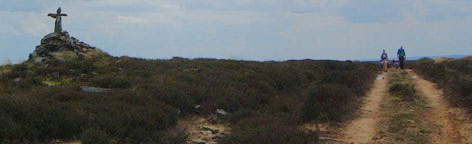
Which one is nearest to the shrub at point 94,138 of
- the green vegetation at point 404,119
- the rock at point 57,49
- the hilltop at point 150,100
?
the hilltop at point 150,100

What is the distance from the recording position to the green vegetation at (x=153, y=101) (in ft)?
28.8

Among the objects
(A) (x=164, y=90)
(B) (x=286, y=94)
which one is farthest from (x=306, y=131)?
(B) (x=286, y=94)

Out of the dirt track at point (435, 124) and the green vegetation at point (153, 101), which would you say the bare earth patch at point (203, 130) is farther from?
the dirt track at point (435, 124)

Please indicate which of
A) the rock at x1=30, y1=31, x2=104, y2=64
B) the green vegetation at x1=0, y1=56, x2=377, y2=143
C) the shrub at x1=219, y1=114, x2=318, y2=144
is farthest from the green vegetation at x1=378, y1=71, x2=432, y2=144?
the rock at x1=30, y1=31, x2=104, y2=64

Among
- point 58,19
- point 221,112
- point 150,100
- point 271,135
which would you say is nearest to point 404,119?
point 271,135

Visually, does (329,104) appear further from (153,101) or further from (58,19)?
(58,19)

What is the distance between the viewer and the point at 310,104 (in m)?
12.2

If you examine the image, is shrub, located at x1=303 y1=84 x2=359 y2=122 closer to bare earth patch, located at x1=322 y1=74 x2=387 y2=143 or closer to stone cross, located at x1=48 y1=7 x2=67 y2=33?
bare earth patch, located at x1=322 y1=74 x2=387 y2=143

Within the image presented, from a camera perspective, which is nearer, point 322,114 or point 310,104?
point 322,114

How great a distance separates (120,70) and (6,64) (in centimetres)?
646

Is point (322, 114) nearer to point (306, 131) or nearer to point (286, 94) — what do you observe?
point (306, 131)

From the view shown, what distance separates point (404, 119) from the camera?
10891 mm

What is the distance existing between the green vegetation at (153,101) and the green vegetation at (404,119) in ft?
4.08

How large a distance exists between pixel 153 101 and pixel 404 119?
7119 millimetres
